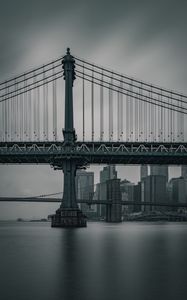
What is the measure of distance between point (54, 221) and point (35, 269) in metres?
61.7

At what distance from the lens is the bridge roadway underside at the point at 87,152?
8731cm

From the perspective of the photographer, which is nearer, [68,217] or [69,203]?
[69,203]

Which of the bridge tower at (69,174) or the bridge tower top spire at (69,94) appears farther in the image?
the bridge tower top spire at (69,94)

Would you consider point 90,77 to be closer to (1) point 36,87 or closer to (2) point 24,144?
(1) point 36,87

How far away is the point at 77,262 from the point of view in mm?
34469

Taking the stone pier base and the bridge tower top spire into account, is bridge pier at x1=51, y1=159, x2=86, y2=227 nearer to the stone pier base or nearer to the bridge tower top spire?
the stone pier base

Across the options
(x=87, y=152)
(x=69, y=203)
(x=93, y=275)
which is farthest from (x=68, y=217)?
(x=93, y=275)

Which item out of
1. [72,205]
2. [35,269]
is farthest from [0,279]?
[72,205]

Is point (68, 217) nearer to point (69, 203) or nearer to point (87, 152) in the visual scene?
point (69, 203)

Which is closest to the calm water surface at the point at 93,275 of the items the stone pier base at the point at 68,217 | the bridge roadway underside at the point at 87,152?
the stone pier base at the point at 68,217

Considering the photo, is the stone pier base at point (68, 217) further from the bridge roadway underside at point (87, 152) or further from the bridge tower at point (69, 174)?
the bridge roadway underside at point (87, 152)

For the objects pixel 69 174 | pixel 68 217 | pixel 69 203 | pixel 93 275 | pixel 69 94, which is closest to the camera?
pixel 93 275

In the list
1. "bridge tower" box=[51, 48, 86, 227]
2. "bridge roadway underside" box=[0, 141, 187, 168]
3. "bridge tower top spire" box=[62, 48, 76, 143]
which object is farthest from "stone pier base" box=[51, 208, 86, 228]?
"bridge tower top spire" box=[62, 48, 76, 143]

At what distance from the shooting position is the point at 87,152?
87750 mm
